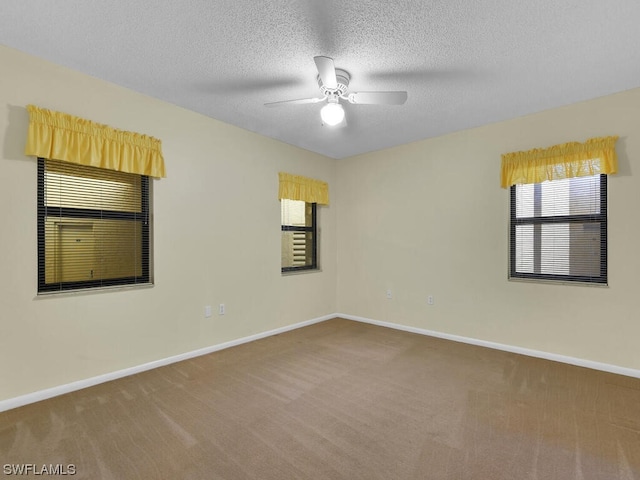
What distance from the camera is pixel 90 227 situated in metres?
2.69

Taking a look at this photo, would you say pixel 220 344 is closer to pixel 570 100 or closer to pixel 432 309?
pixel 432 309

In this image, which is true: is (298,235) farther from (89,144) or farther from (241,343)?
(89,144)

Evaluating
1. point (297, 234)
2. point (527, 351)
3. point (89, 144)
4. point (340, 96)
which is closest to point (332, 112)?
point (340, 96)

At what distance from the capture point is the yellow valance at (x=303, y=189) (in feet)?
13.9

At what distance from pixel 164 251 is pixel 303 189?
2.08 metres

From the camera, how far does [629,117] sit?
2.87m

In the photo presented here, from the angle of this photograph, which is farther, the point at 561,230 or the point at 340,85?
the point at 561,230

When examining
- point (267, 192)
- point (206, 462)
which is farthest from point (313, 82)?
point (206, 462)

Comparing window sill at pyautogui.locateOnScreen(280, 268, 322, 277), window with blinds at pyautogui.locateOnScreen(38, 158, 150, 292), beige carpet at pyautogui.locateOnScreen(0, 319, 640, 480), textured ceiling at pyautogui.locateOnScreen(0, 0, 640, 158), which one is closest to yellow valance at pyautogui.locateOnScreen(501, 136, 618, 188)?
textured ceiling at pyautogui.locateOnScreen(0, 0, 640, 158)

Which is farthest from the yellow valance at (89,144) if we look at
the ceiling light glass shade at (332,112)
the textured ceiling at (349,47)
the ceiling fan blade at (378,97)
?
the ceiling fan blade at (378,97)

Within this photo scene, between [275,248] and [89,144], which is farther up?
[89,144]

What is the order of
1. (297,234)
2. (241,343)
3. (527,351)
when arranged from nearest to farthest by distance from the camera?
(527,351) < (241,343) < (297,234)

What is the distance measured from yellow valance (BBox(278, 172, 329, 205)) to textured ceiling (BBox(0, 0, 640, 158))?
3.92 feet

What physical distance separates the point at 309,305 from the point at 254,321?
100cm
